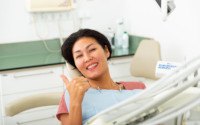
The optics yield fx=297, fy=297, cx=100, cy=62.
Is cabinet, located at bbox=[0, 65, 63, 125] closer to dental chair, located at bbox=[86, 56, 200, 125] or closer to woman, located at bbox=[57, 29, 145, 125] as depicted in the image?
woman, located at bbox=[57, 29, 145, 125]

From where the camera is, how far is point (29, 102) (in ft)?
5.77

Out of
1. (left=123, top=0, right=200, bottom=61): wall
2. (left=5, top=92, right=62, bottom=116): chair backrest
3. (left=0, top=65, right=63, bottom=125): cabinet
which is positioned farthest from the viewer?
(left=0, top=65, right=63, bottom=125): cabinet

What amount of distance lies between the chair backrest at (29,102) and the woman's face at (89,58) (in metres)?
0.49

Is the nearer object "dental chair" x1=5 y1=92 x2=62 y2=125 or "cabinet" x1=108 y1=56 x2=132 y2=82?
"dental chair" x1=5 y1=92 x2=62 y2=125

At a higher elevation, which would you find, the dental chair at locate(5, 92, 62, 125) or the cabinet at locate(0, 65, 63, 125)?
the dental chair at locate(5, 92, 62, 125)

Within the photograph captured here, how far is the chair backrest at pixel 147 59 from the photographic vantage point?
2367 mm

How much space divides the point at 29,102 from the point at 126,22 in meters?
1.74

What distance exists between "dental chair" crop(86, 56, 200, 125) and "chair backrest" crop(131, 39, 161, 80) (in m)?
1.73

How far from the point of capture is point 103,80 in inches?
58.4

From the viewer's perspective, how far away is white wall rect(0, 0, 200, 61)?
220 centimetres

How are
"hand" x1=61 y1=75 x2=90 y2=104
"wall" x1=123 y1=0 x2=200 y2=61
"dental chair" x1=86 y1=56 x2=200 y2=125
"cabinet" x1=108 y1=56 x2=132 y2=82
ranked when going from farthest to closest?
1. "cabinet" x1=108 y1=56 x2=132 y2=82
2. "wall" x1=123 y1=0 x2=200 y2=61
3. "hand" x1=61 y1=75 x2=90 y2=104
4. "dental chair" x1=86 y1=56 x2=200 y2=125

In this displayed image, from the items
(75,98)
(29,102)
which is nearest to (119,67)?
(29,102)

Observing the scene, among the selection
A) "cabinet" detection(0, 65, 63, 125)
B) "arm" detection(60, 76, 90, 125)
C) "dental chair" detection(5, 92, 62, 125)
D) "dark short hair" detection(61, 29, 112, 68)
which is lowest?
"cabinet" detection(0, 65, 63, 125)

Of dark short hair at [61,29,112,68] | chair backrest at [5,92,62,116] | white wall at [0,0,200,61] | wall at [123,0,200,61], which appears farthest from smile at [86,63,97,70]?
white wall at [0,0,200,61]
